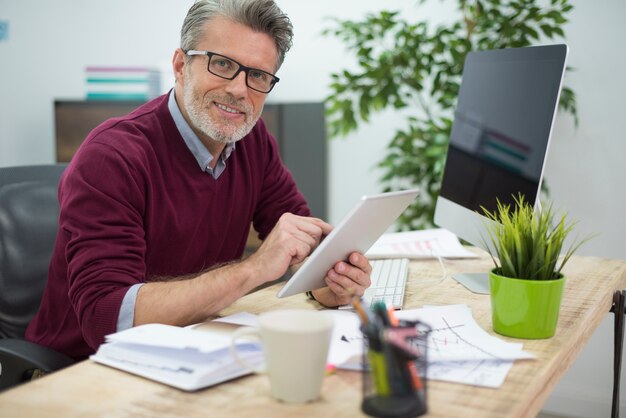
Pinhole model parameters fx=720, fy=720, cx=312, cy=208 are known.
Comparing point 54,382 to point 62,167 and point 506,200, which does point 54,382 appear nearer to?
point 62,167

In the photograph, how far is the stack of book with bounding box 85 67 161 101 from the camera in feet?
10.5

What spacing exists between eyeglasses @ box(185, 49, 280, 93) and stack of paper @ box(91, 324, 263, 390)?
2.30 ft

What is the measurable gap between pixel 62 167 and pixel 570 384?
6.88 feet

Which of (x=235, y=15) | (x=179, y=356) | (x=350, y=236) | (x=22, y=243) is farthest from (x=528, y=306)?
(x=22, y=243)

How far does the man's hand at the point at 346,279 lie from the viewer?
1.32m

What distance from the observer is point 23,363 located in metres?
1.27

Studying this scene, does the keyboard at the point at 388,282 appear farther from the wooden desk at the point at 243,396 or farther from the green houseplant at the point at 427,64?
the green houseplant at the point at 427,64

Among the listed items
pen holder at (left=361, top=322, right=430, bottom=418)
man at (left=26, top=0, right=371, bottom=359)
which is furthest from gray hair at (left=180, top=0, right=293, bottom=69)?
pen holder at (left=361, top=322, right=430, bottom=418)

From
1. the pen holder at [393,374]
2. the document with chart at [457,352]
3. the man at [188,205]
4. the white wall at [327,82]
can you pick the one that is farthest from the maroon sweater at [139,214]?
the white wall at [327,82]

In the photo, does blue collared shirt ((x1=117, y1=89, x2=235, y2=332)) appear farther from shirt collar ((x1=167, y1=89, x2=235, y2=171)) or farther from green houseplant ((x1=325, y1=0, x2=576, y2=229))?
green houseplant ((x1=325, y1=0, x2=576, y2=229))

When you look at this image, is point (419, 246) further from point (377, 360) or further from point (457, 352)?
point (377, 360)

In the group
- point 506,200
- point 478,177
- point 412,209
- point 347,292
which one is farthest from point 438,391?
point 412,209

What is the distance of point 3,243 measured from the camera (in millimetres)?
1509

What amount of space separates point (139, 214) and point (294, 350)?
0.70 metres
